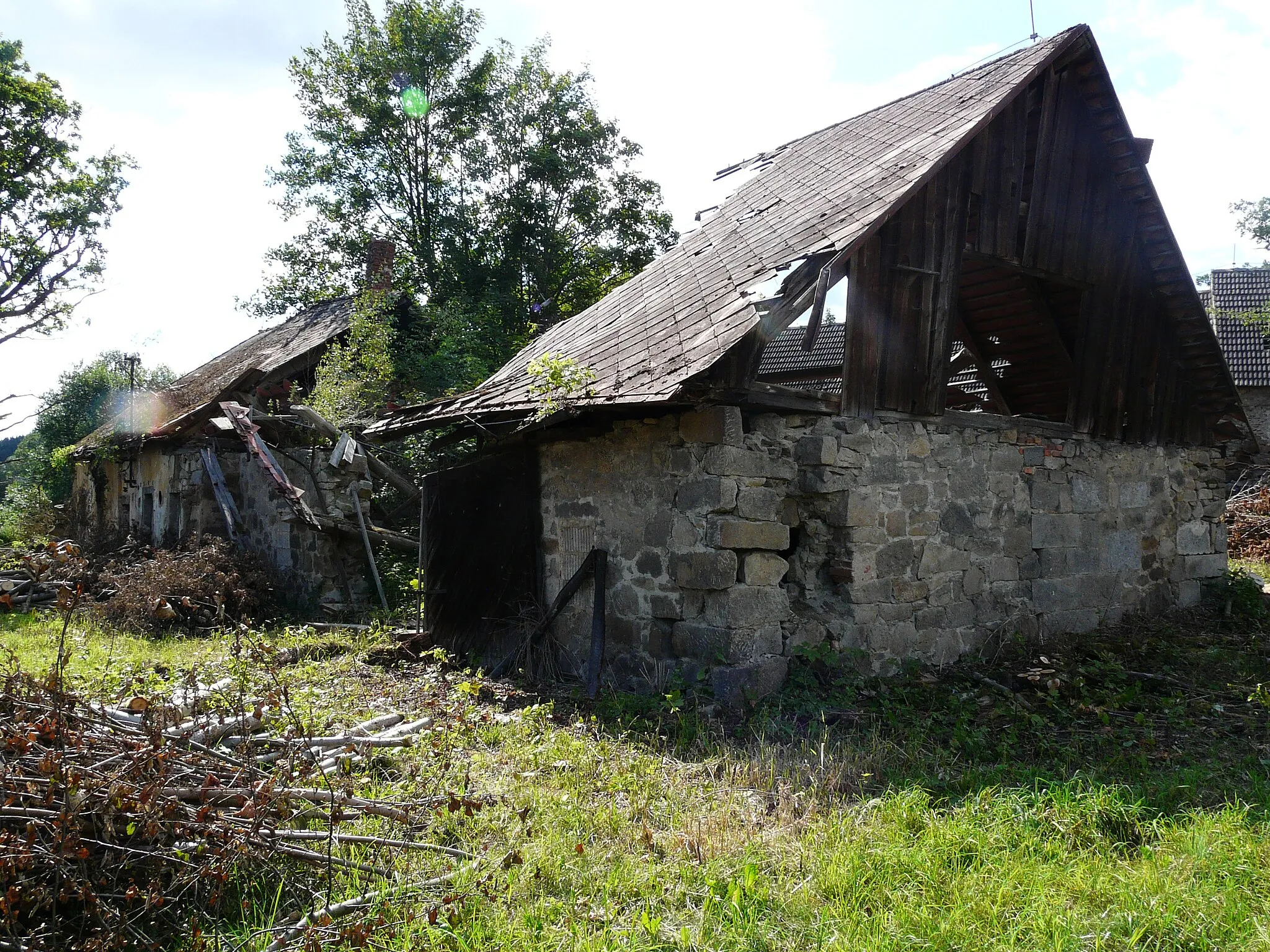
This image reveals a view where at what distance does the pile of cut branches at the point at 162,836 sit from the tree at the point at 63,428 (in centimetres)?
2220

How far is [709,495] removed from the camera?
6035 mm

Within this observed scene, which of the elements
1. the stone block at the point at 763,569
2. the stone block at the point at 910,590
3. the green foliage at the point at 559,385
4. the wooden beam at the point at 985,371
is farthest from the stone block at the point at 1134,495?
the green foliage at the point at 559,385

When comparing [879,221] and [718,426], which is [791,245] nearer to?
[879,221]

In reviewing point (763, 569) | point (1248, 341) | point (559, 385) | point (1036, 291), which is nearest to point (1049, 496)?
point (1036, 291)

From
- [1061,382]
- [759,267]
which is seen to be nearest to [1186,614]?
[1061,382]

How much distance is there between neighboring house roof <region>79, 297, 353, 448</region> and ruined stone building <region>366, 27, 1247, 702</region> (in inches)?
251

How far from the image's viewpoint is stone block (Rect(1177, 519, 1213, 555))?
9648mm

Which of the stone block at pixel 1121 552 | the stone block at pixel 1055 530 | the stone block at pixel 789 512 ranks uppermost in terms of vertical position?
the stone block at pixel 789 512

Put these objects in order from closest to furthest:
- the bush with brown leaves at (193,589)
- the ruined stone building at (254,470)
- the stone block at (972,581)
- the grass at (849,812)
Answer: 1. the grass at (849,812)
2. the stone block at (972,581)
3. the bush with brown leaves at (193,589)
4. the ruined stone building at (254,470)

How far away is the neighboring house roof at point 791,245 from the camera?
609 cm

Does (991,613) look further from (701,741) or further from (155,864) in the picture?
(155,864)

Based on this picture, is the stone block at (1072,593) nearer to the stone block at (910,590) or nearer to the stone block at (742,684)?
the stone block at (910,590)

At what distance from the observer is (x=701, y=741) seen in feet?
16.7

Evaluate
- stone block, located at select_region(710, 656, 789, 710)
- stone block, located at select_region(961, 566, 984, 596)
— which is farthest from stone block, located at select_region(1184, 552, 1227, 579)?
stone block, located at select_region(710, 656, 789, 710)
